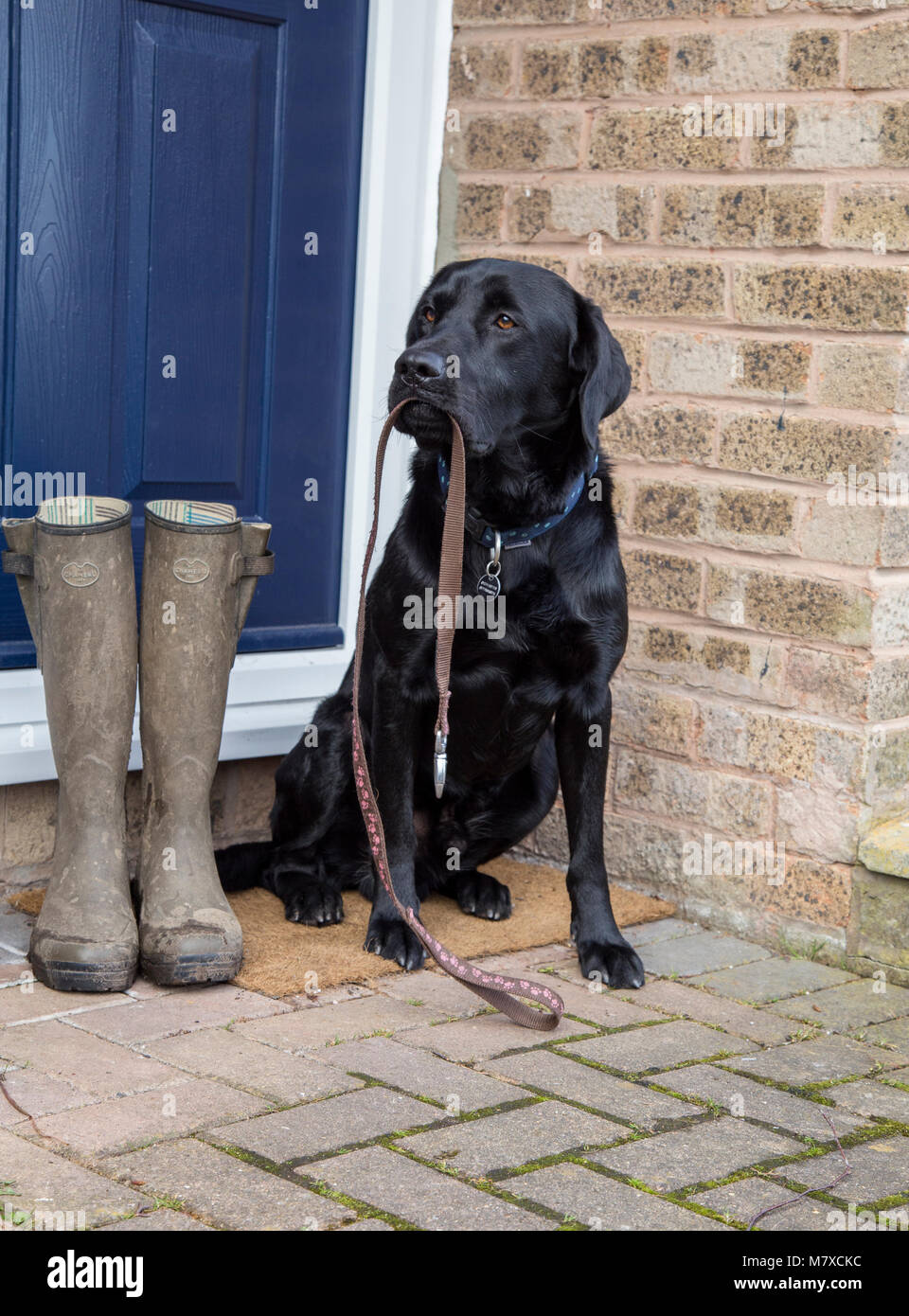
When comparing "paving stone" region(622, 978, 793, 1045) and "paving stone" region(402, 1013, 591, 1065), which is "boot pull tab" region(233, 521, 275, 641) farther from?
"paving stone" region(622, 978, 793, 1045)

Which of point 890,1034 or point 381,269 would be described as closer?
point 890,1034

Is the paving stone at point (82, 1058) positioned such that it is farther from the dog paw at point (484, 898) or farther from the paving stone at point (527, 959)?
the dog paw at point (484, 898)

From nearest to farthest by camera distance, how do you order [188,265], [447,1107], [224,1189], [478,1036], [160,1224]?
[160,1224] → [224,1189] → [447,1107] → [478,1036] → [188,265]

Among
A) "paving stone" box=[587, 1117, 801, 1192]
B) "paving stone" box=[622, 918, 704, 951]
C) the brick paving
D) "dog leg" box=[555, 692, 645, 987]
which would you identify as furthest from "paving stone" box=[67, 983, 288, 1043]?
"paving stone" box=[622, 918, 704, 951]

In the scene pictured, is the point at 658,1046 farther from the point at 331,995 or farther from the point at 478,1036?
the point at 331,995

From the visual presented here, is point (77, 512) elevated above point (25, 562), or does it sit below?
above

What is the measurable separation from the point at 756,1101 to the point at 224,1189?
941 mm

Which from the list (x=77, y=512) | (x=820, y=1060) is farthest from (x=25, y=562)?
(x=820, y=1060)

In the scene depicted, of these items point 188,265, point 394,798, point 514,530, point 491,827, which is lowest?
point 491,827

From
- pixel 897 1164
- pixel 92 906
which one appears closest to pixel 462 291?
pixel 92 906

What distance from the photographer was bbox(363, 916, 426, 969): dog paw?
3082 millimetres

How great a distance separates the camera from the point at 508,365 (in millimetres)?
2977

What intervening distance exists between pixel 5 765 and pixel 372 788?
79cm

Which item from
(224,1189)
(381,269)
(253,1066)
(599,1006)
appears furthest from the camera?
(381,269)
